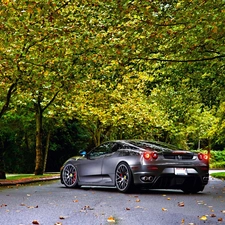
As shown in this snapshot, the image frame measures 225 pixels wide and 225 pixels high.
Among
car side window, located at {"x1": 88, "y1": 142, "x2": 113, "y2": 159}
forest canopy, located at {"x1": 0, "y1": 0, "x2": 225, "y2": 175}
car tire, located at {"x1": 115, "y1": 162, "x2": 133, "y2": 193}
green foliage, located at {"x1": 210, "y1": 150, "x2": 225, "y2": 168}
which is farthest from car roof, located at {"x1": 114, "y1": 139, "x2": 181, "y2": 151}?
green foliage, located at {"x1": 210, "y1": 150, "x2": 225, "y2": 168}

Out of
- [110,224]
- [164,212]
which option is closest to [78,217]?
[110,224]

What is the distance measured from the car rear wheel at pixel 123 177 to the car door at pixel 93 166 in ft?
3.04

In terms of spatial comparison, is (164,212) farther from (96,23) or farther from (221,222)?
(96,23)

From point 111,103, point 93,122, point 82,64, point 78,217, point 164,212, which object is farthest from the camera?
point 93,122

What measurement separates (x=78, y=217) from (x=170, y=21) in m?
6.01

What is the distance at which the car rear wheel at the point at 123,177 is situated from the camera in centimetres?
1198

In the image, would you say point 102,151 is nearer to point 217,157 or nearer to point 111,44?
point 111,44

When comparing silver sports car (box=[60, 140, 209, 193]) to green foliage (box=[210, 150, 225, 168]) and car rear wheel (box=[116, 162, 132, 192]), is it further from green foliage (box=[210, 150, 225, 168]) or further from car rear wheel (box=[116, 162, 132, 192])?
green foliage (box=[210, 150, 225, 168])

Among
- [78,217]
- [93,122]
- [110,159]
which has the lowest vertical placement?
[78,217]

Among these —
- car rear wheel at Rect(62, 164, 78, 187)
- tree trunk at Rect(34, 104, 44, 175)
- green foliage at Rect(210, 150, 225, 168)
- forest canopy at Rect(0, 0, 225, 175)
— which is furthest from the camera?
green foliage at Rect(210, 150, 225, 168)

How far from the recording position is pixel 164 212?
8.22m

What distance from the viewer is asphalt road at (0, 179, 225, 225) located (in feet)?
23.4

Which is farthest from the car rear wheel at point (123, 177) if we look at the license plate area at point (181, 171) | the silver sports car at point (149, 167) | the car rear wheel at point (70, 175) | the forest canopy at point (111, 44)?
the forest canopy at point (111, 44)

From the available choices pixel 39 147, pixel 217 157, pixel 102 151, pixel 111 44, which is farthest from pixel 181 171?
pixel 217 157
